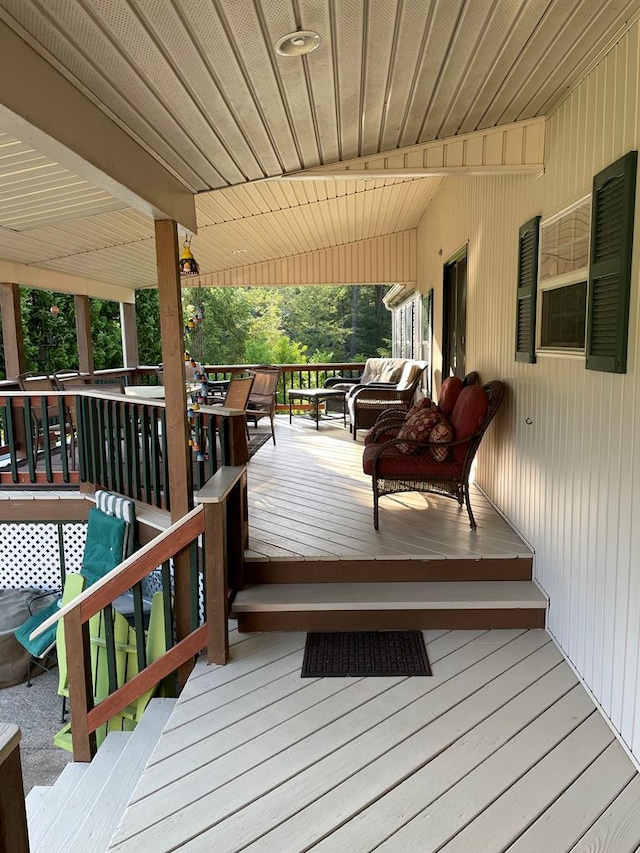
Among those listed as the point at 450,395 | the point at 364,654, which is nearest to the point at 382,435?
the point at 450,395

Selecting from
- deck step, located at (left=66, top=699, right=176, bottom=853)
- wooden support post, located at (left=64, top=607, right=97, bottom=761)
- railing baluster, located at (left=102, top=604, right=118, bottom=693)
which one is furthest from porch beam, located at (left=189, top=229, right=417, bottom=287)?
deck step, located at (left=66, top=699, right=176, bottom=853)

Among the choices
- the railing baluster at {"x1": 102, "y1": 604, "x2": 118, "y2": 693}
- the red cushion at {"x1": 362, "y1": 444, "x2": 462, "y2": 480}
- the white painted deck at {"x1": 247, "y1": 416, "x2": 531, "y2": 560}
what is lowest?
the railing baluster at {"x1": 102, "y1": 604, "x2": 118, "y2": 693}

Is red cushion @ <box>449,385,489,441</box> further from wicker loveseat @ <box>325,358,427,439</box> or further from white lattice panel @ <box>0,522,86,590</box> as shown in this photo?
white lattice panel @ <box>0,522,86,590</box>

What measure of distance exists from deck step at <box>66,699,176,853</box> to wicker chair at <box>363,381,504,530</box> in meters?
1.69

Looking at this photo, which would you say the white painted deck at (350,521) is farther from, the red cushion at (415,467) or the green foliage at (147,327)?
the green foliage at (147,327)

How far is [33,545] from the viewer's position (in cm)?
552

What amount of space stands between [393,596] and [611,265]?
74.5 inches

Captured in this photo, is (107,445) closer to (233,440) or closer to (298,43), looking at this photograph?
(233,440)

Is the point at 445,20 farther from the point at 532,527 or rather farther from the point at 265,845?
the point at 265,845

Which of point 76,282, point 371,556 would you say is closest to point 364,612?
point 371,556

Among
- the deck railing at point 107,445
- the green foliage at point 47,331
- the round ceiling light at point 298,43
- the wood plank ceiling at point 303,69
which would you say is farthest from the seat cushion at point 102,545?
the green foliage at point 47,331

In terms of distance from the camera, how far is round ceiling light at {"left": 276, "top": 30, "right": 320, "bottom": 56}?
207 centimetres

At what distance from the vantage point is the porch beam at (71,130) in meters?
1.81

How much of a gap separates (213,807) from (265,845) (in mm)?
241
